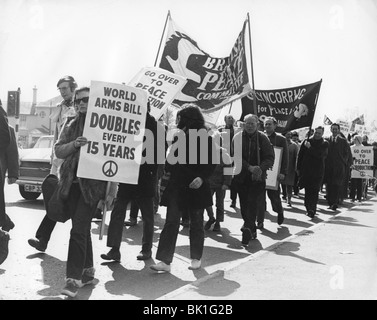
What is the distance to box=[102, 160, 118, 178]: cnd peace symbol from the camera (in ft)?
17.3

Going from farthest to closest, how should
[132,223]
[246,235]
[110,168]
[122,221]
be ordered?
1. [132,223]
2. [246,235]
3. [122,221]
4. [110,168]

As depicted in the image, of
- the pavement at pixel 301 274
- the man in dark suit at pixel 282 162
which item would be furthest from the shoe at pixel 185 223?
the pavement at pixel 301 274

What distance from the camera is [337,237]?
870 cm

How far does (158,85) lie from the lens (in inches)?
347

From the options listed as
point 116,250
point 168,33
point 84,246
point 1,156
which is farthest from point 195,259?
point 168,33

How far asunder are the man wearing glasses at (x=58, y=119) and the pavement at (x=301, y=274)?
83.4 inches

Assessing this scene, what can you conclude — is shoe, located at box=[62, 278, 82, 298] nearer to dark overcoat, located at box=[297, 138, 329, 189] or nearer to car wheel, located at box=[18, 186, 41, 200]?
car wheel, located at box=[18, 186, 41, 200]

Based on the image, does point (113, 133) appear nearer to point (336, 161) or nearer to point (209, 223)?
point (209, 223)

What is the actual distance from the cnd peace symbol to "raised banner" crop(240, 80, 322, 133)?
737 centimetres

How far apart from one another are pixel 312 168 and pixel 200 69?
3.12m

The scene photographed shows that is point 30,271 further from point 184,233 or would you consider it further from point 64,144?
point 184,233

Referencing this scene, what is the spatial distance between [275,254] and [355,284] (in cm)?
172

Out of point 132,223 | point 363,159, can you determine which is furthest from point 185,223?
point 363,159
